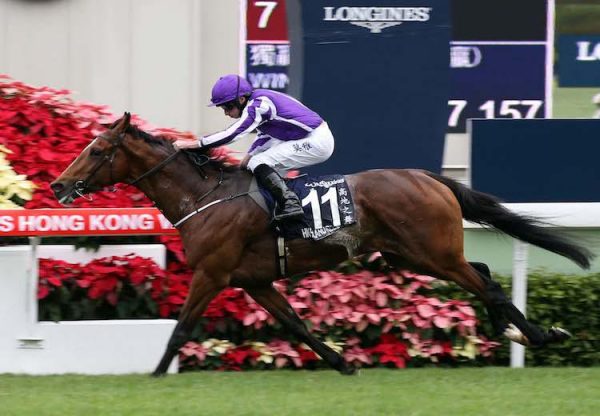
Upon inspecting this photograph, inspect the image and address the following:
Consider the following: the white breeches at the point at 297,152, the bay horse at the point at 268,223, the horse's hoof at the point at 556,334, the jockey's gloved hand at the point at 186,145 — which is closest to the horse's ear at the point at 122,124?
the bay horse at the point at 268,223

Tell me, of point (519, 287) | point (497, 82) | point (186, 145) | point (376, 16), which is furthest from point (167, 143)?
point (497, 82)

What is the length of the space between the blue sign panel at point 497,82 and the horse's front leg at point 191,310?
4.41 metres

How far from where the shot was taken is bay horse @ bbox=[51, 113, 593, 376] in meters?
8.19

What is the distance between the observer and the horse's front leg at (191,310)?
26.3 feet

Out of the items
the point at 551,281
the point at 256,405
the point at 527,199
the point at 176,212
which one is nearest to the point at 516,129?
the point at 527,199

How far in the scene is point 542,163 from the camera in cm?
927

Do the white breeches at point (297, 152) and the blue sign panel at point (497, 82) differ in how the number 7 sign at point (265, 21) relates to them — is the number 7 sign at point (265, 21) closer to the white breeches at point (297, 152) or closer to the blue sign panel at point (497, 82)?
the blue sign panel at point (497, 82)

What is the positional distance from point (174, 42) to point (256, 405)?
18.6ft

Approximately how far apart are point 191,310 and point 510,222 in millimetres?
2320

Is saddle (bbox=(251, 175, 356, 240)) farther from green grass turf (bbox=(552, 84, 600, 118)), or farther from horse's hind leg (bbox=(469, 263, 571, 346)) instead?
green grass turf (bbox=(552, 84, 600, 118))

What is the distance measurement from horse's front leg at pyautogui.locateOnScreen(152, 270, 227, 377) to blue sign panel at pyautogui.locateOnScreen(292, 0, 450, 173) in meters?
2.32

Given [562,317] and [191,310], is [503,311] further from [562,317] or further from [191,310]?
[191,310]

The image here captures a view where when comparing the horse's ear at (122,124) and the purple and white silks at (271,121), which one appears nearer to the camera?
the purple and white silks at (271,121)

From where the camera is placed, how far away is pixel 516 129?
30.3ft
